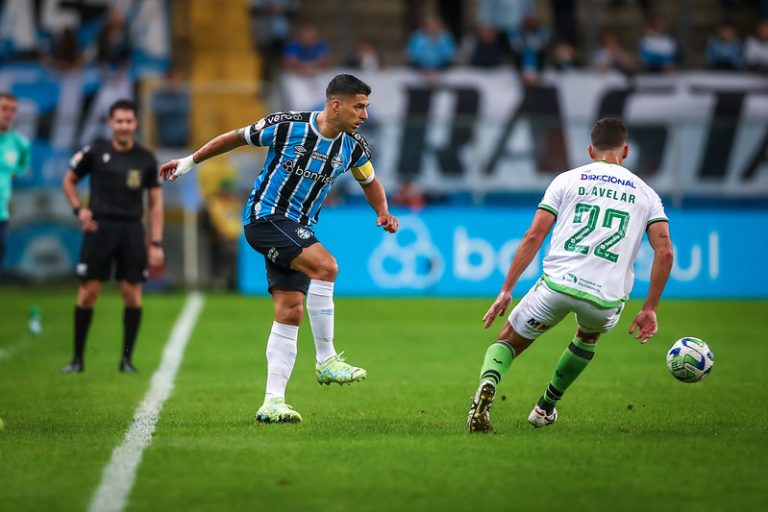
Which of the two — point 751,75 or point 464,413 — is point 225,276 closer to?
point 751,75

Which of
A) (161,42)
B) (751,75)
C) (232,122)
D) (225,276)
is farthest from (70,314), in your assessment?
→ (751,75)

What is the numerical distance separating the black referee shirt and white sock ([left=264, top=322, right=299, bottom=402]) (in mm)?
3705

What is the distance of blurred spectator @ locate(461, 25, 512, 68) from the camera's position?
22016 mm

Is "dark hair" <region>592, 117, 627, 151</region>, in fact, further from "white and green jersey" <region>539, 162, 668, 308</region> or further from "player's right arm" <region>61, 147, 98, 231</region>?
"player's right arm" <region>61, 147, 98, 231</region>

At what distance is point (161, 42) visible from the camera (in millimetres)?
22844

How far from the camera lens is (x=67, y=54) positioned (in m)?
22.1

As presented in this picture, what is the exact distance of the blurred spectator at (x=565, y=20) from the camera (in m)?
24.3

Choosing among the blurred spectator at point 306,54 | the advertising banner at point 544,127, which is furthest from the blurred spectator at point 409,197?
the blurred spectator at point 306,54

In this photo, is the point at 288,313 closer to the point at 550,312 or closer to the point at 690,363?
the point at 550,312

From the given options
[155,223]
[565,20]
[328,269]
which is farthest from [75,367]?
[565,20]

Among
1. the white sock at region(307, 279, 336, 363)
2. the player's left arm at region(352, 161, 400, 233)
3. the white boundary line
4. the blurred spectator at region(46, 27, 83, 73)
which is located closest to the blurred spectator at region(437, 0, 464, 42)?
the blurred spectator at region(46, 27, 83, 73)

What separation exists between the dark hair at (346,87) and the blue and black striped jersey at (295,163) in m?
0.25

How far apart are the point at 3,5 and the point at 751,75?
14.1 metres

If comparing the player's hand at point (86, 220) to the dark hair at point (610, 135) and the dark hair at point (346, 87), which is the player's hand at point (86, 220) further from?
the dark hair at point (610, 135)
